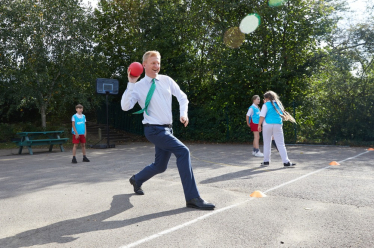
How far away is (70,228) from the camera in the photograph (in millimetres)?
4008

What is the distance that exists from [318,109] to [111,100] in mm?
15478

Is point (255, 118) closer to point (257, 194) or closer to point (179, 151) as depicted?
point (257, 194)

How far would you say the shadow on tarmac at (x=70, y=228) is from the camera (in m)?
3.59

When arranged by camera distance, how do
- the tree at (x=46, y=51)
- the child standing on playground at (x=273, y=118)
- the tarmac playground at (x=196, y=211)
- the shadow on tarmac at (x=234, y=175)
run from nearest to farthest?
the tarmac playground at (x=196, y=211) → the shadow on tarmac at (x=234, y=175) → the child standing on playground at (x=273, y=118) → the tree at (x=46, y=51)

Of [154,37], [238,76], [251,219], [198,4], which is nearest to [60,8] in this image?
[154,37]

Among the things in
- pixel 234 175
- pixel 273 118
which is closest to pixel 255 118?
pixel 273 118

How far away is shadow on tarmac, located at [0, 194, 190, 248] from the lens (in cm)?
359

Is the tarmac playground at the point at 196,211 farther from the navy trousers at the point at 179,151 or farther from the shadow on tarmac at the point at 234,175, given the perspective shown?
the navy trousers at the point at 179,151

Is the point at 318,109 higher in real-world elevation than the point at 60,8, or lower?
lower

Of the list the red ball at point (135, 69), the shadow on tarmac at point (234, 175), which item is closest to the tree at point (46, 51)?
the shadow on tarmac at point (234, 175)

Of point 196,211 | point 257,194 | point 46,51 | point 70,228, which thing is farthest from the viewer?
point 46,51

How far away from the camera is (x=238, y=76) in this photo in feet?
56.5

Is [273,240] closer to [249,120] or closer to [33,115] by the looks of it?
[249,120]

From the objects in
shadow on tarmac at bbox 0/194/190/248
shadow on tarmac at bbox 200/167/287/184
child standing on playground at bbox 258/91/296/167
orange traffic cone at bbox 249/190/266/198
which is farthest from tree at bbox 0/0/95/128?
orange traffic cone at bbox 249/190/266/198
